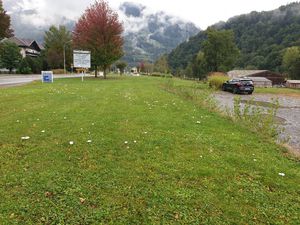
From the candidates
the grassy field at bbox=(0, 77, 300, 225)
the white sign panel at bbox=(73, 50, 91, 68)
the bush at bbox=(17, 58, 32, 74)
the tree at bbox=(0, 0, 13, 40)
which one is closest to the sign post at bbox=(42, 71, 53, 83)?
the white sign panel at bbox=(73, 50, 91, 68)

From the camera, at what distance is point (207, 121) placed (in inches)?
330

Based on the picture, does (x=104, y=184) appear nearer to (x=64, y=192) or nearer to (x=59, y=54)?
(x=64, y=192)

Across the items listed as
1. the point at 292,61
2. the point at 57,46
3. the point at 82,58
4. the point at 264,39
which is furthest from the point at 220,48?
the point at 264,39

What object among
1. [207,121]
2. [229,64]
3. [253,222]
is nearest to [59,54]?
[229,64]

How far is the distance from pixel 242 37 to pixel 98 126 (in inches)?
4216

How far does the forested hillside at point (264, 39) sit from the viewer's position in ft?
303

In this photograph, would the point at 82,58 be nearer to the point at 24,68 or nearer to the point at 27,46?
the point at 24,68

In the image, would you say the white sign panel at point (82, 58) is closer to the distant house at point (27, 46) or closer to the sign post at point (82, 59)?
the sign post at point (82, 59)

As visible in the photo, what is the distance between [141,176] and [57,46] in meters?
74.3

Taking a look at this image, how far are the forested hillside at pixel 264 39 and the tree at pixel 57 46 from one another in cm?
4328

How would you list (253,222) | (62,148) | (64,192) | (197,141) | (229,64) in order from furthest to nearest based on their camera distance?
(229,64) → (197,141) → (62,148) → (64,192) → (253,222)

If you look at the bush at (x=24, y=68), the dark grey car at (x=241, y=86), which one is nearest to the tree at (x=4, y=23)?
the bush at (x=24, y=68)

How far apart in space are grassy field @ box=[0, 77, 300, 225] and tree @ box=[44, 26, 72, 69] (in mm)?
65823

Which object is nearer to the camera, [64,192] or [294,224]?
[294,224]
